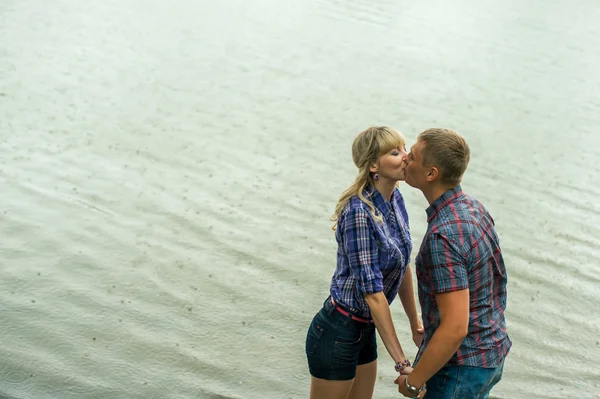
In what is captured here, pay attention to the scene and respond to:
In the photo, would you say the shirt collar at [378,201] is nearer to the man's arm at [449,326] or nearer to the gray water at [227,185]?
the man's arm at [449,326]

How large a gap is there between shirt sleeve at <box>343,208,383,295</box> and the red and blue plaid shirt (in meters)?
0.16

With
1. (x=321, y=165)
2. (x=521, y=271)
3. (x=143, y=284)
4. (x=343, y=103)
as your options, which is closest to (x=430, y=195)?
(x=143, y=284)

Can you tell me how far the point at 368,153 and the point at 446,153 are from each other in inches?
13.3

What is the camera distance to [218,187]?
567 cm

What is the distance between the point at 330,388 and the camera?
2.66m

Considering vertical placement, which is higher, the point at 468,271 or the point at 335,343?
the point at 468,271

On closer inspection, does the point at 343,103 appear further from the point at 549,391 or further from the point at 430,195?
the point at 430,195

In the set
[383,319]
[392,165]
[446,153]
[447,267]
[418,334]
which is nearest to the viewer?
[447,267]

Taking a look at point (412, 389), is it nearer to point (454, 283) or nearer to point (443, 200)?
point (454, 283)

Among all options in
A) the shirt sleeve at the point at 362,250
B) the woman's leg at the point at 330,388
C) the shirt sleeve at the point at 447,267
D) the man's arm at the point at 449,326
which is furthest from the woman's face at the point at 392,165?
the woman's leg at the point at 330,388

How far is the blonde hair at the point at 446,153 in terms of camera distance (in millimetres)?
2330

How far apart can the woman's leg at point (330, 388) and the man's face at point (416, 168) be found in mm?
756

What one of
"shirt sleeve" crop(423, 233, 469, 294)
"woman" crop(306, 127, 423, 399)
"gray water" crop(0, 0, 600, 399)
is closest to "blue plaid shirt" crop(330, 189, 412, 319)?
"woman" crop(306, 127, 423, 399)

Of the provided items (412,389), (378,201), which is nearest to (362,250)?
(378,201)
